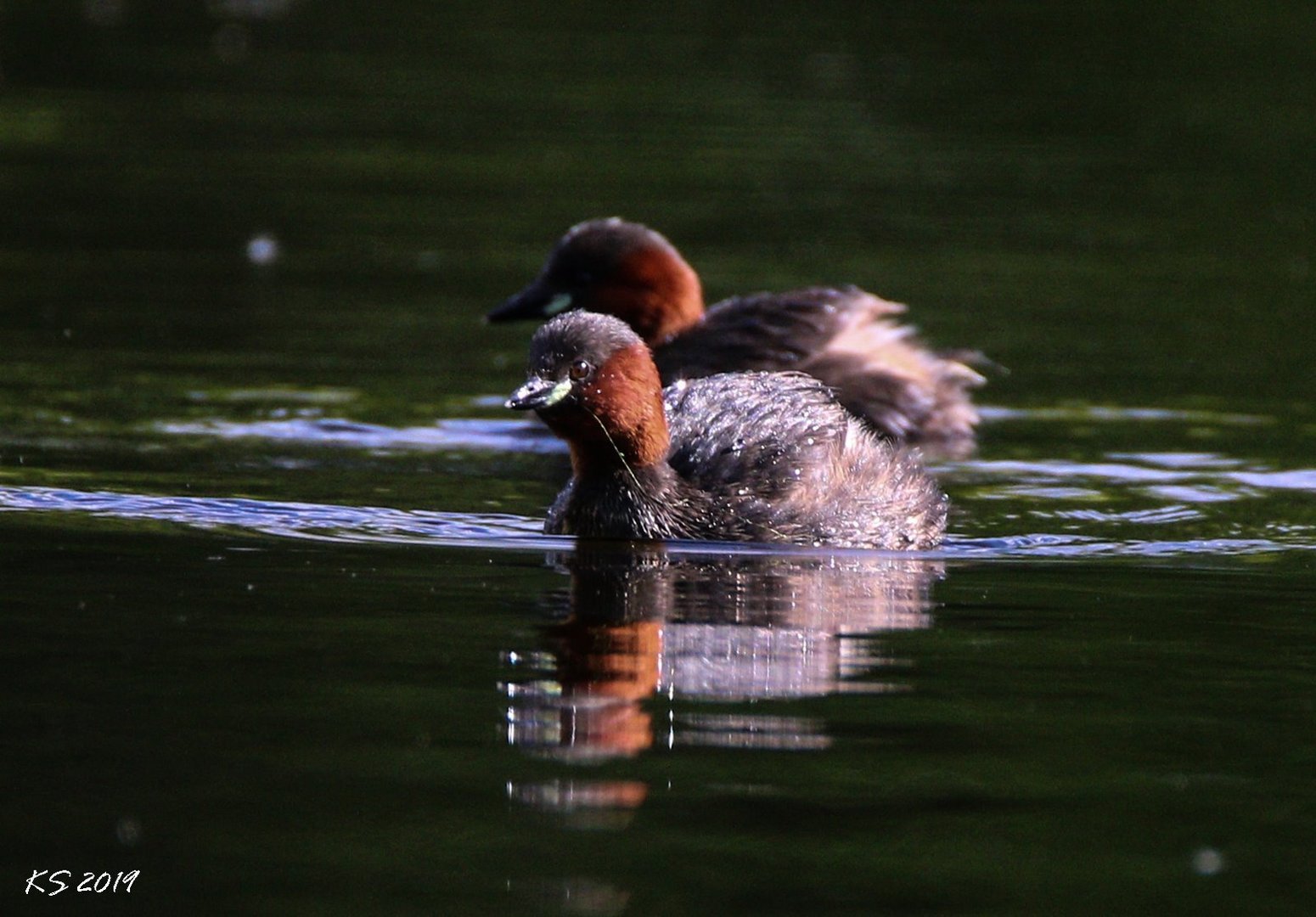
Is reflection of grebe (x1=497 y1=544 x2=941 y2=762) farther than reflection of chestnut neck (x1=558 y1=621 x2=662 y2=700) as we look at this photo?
No

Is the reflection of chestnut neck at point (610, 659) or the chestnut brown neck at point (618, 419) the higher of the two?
the chestnut brown neck at point (618, 419)

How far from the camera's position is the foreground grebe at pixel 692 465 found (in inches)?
357

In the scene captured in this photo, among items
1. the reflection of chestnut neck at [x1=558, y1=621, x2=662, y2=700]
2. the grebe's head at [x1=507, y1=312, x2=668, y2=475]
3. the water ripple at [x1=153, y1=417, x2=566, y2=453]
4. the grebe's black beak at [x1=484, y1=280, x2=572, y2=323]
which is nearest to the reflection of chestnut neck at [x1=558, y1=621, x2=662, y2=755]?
the reflection of chestnut neck at [x1=558, y1=621, x2=662, y2=700]

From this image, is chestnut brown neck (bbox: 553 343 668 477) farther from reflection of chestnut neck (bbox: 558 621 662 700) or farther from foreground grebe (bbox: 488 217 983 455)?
foreground grebe (bbox: 488 217 983 455)

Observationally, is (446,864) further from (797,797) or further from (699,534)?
(699,534)

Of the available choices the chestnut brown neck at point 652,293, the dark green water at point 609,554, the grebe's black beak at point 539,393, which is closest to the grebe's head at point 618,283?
the chestnut brown neck at point 652,293

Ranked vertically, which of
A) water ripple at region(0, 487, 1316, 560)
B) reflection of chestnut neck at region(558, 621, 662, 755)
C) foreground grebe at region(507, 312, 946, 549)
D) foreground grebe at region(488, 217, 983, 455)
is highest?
foreground grebe at region(488, 217, 983, 455)

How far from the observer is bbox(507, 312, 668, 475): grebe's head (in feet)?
29.7

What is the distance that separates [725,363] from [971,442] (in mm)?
1311

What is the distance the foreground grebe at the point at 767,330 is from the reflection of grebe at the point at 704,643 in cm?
320

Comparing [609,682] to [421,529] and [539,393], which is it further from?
[421,529]

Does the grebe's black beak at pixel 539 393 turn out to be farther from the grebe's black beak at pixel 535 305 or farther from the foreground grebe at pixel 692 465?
the grebe's black beak at pixel 535 305

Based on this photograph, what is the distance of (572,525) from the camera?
30.3 feet

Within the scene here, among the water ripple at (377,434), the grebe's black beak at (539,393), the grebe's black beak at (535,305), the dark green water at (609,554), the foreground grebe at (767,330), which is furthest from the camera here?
the grebe's black beak at (535,305)
